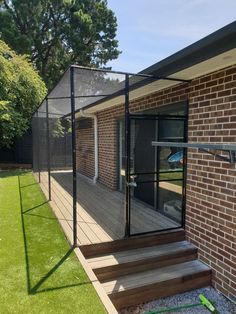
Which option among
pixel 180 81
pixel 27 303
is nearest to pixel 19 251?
pixel 27 303

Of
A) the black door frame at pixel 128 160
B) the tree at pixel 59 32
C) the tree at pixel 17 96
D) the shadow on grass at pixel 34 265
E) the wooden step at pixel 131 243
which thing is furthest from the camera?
the tree at pixel 59 32

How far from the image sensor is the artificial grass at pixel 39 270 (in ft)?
8.30

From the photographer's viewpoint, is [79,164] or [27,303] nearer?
[27,303]

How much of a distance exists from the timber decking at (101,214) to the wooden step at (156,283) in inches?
25.2

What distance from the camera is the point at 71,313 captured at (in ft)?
7.88

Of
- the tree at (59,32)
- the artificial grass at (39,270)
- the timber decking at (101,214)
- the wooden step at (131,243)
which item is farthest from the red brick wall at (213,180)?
the tree at (59,32)

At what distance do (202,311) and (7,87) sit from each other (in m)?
10.5

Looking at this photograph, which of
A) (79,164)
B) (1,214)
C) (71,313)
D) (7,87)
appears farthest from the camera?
(7,87)

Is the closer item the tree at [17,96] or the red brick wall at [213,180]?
the red brick wall at [213,180]

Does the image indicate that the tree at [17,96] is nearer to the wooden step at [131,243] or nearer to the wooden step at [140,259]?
the wooden step at [131,243]

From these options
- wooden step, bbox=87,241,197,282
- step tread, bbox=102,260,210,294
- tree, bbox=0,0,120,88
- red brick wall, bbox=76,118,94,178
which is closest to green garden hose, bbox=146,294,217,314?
step tread, bbox=102,260,210,294

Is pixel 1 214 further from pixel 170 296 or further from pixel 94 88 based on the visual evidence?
pixel 170 296

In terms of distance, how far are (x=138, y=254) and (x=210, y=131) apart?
6.09 ft

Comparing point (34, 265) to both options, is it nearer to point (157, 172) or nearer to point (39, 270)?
point (39, 270)
